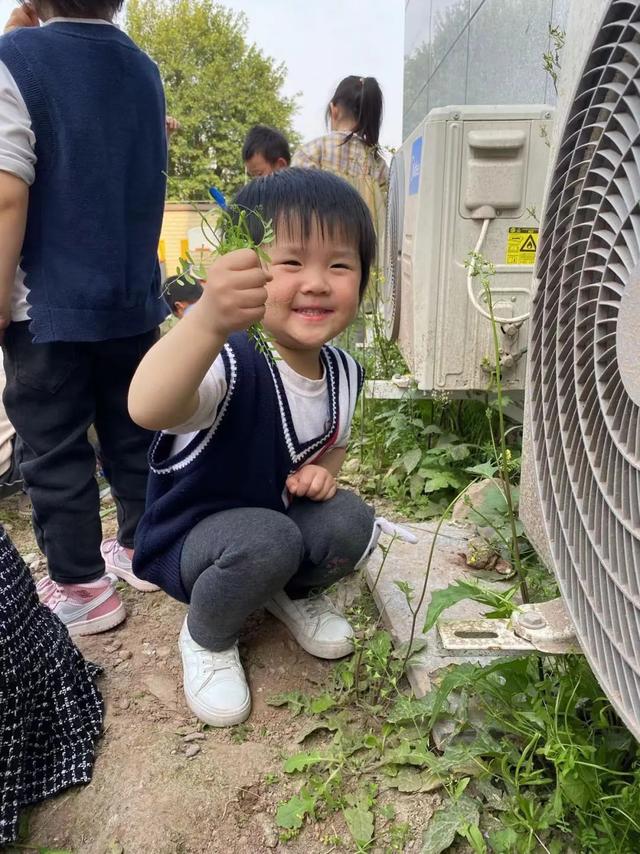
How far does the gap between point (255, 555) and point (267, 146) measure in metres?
3.16

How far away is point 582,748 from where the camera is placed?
108 centimetres

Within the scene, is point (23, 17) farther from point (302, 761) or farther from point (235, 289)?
point (302, 761)

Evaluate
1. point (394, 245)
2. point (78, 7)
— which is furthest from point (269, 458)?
point (394, 245)

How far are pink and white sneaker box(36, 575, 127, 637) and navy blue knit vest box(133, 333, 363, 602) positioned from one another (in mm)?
287

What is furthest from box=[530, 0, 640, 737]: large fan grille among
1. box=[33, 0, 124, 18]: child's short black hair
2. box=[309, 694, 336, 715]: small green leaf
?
box=[33, 0, 124, 18]: child's short black hair

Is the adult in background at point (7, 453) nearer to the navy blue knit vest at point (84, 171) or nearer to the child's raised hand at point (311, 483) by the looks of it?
the navy blue knit vest at point (84, 171)

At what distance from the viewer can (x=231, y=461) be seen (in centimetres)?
150

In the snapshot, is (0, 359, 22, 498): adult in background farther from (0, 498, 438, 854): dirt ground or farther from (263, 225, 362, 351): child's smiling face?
(263, 225, 362, 351): child's smiling face

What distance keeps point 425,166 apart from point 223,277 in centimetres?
149

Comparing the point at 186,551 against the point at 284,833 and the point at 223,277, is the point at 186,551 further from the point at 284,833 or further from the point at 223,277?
the point at 223,277

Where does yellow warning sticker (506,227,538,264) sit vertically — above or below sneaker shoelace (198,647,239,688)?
above

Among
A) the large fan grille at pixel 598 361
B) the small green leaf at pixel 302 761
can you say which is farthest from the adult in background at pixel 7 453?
the large fan grille at pixel 598 361

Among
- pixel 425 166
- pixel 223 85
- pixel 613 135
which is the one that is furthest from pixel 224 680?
pixel 223 85

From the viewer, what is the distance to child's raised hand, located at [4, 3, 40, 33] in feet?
5.57
